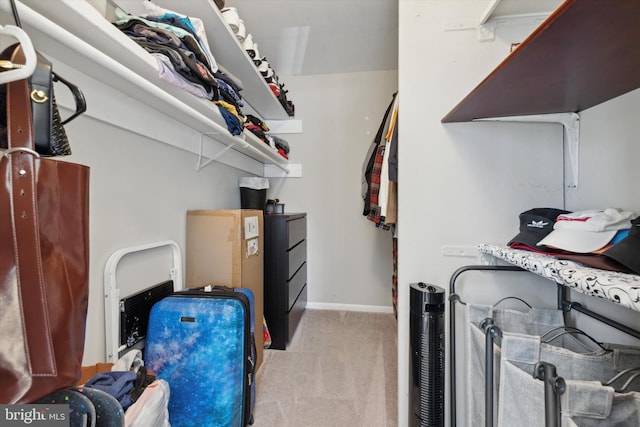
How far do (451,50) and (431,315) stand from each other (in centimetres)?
114

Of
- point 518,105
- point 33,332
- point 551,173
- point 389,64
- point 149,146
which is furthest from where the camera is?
point 389,64

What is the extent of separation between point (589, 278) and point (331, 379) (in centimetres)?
154

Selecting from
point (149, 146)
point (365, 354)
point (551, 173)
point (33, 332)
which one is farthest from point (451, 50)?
point (365, 354)

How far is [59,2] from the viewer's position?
2.12ft

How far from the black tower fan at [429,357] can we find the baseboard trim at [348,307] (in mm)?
1729

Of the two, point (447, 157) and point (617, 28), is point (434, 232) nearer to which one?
point (447, 157)

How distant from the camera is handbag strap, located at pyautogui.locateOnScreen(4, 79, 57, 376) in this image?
478 millimetres

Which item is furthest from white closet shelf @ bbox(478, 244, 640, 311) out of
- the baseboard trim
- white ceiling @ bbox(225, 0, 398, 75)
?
the baseboard trim

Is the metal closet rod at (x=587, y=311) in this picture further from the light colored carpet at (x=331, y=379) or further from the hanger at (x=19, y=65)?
the hanger at (x=19, y=65)

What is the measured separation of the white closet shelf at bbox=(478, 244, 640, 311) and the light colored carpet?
44.8 inches

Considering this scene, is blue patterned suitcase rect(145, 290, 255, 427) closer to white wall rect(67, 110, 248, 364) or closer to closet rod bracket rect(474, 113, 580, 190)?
white wall rect(67, 110, 248, 364)

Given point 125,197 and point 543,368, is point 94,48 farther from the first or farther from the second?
point 543,368

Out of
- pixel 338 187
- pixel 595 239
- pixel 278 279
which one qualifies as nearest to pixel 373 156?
pixel 338 187

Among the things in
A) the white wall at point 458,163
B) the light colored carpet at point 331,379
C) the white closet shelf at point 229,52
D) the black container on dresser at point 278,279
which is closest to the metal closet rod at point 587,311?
the white wall at point 458,163
